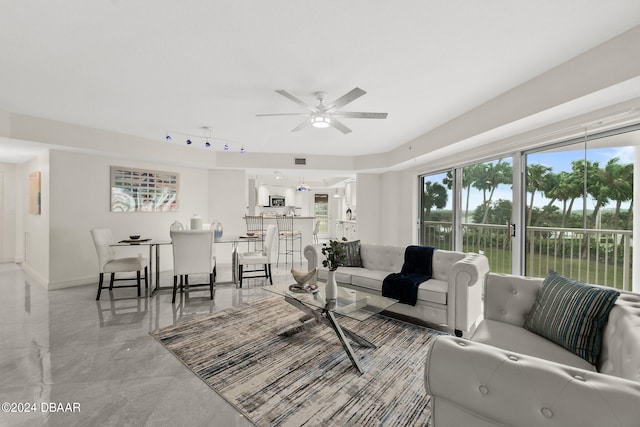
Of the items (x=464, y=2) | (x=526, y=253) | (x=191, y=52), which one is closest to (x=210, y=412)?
(x=191, y=52)

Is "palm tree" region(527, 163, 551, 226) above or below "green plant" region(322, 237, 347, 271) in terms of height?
above

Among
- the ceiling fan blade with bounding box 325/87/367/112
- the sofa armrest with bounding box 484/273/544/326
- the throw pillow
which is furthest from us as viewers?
the throw pillow

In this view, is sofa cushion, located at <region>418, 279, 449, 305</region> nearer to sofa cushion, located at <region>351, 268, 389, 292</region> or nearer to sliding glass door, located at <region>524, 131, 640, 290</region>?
sofa cushion, located at <region>351, 268, 389, 292</region>

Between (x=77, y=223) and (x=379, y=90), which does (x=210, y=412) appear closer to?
(x=379, y=90)

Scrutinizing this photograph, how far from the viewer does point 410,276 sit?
325cm

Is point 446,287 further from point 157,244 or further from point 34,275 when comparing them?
point 34,275

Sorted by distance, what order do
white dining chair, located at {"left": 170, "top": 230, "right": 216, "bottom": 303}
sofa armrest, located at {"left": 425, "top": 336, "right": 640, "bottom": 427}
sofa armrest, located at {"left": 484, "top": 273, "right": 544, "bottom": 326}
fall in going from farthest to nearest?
white dining chair, located at {"left": 170, "top": 230, "right": 216, "bottom": 303}, sofa armrest, located at {"left": 484, "top": 273, "right": 544, "bottom": 326}, sofa armrest, located at {"left": 425, "top": 336, "right": 640, "bottom": 427}

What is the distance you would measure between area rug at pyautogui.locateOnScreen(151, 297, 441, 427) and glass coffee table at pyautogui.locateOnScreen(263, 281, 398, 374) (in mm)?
85

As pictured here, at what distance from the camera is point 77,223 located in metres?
4.43

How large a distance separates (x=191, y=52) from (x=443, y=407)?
9.12ft

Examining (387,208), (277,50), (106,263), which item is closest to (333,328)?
(277,50)

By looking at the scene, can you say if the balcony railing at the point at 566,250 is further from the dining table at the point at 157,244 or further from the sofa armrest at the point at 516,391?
the dining table at the point at 157,244

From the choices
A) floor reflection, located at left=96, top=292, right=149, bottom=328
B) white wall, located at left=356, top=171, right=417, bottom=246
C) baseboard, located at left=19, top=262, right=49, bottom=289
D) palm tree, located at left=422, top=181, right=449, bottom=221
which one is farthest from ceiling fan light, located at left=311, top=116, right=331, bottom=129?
baseboard, located at left=19, top=262, right=49, bottom=289

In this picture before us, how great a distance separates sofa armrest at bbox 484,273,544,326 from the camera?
6.46 feet
